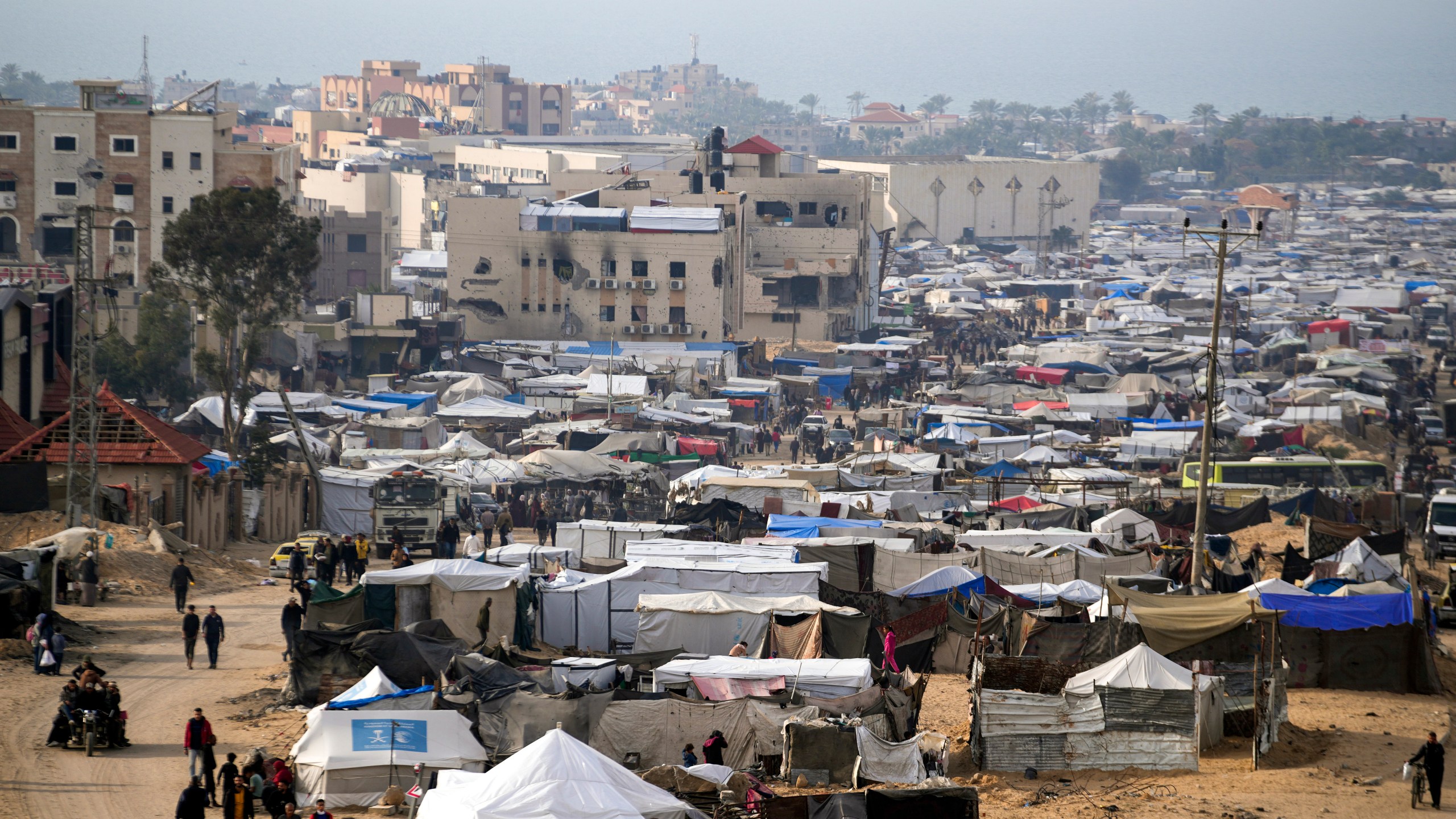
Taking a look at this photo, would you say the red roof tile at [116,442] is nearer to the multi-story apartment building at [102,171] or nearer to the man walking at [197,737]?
the man walking at [197,737]

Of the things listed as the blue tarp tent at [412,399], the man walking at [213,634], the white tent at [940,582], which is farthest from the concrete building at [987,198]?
the man walking at [213,634]

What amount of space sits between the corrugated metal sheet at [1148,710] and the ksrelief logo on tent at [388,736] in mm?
6493

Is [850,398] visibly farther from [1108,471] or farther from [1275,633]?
[1275,633]

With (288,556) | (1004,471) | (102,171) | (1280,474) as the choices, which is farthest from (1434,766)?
(102,171)

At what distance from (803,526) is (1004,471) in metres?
10.3

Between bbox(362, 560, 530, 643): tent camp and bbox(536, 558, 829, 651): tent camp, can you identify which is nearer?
bbox(362, 560, 530, 643): tent camp

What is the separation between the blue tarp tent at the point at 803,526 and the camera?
25.3 m

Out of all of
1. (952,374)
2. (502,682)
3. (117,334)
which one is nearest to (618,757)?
(502,682)

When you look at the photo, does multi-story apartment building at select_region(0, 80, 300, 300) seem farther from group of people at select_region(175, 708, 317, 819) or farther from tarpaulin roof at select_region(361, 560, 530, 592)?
group of people at select_region(175, 708, 317, 819)

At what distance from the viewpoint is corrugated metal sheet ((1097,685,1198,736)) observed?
604 inches

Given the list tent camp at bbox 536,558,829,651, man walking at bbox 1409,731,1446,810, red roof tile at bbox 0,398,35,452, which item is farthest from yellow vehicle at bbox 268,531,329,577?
man walking at bbox 1409,731,1446,810

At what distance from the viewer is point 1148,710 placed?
50.5 feet

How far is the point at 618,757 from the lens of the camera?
1562cm

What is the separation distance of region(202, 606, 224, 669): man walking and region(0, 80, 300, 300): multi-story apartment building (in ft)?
141
